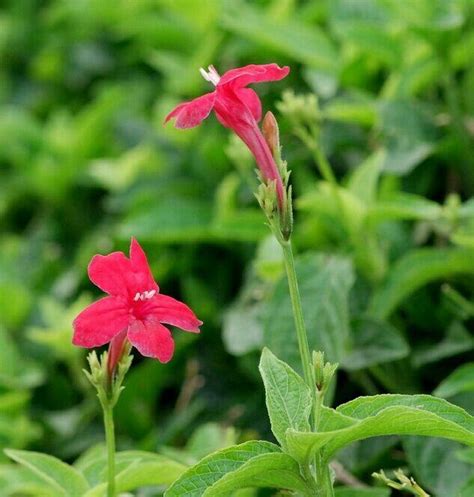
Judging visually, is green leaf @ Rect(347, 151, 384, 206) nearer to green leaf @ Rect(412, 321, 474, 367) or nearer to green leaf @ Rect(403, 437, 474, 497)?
green leaf @ Rect(412, 321, 474, 367)

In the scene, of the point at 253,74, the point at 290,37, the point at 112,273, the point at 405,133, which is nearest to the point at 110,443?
the point at 112,273

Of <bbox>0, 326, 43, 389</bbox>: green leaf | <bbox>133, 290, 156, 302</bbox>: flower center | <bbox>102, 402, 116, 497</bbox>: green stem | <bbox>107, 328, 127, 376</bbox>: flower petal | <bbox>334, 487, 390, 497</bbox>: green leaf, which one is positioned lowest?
<bbox>0, 326, 43, 389</bbox>: green leaf

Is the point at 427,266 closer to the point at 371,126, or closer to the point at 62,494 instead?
the point at 371,126

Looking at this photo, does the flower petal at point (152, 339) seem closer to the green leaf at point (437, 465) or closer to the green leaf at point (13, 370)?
the green leaf at point (437, 465)

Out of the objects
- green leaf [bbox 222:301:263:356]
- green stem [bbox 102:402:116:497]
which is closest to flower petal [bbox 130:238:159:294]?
green stem [bbox 102:402:116:497]

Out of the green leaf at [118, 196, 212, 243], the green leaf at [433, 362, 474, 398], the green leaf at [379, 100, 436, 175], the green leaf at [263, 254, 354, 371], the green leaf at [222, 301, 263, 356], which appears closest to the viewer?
the green leaf at [433, 362, 474, 398]

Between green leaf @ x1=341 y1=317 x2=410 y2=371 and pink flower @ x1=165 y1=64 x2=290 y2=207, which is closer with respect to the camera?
pink flower @ x1=165 y1=64 x2=290 y2=207

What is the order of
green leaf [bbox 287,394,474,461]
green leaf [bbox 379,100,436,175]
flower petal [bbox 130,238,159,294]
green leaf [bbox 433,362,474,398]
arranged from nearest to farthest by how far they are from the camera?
green leaf [bbox 287,394,474,461] → flower petal [bbox 130,238,159,294] → green leaf [bbox 433,362,474,398] → green leaf [bbox 379,100,436,175]
